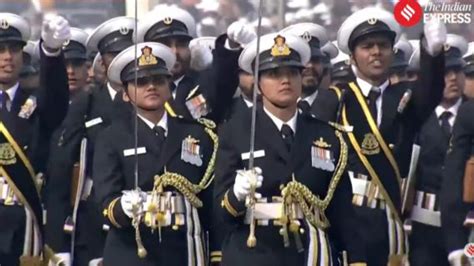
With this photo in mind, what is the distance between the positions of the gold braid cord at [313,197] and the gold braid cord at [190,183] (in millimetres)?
704

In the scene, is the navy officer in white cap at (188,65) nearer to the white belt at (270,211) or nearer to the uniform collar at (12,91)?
the uniform collar at (12,91)

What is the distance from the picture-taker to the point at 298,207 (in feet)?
36.6

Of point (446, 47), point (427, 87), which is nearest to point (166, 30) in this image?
point (446, 47)

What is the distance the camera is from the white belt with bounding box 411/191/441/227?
12.5 meters

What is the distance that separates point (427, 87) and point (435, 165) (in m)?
0.78

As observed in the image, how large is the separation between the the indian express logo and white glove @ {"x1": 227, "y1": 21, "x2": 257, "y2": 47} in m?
1.17

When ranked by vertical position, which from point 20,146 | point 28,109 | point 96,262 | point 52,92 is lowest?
point 96,262

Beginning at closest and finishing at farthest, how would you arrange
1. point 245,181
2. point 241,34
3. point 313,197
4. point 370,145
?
point 245,181 < point 313,197 < point 241,34 < point 370,145

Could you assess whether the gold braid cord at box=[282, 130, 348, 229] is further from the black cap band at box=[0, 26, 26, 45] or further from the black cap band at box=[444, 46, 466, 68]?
the black cap band at box=[0, 26, 26, 45]

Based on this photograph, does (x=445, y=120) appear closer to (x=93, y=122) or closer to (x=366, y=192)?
(x=366, y=192)

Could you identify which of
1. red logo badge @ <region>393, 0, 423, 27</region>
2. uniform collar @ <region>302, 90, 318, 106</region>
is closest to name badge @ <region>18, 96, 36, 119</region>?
uniform collar @ <region>302, 90, 318, 106</region>

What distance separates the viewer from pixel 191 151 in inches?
464

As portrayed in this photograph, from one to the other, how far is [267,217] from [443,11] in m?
2.14

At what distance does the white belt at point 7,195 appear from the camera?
488 inches
